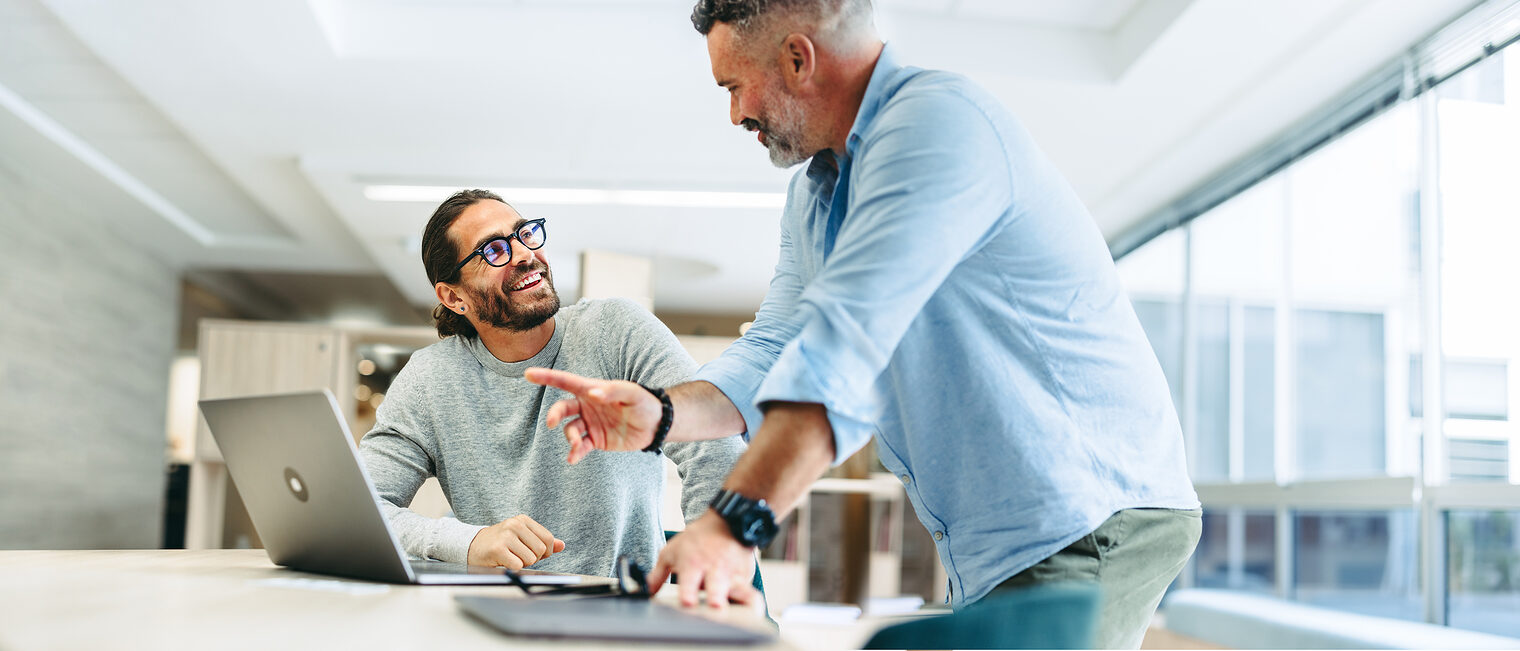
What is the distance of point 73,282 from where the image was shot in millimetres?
6801

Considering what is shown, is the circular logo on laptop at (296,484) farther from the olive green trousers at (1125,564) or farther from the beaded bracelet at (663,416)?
the olive green trousers at (1125,564)

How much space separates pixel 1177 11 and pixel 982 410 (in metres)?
3.09

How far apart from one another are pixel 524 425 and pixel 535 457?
0.06m

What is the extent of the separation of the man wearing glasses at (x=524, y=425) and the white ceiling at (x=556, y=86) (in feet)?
6.68

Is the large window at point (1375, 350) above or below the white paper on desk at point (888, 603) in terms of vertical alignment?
above

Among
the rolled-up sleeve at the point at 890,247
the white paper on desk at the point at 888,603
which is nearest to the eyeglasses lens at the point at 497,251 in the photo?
the rolled-up sleeve at the point at 890,247

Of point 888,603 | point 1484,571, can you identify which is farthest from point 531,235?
point 888,603

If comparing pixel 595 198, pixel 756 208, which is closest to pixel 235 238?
pixel 595 198

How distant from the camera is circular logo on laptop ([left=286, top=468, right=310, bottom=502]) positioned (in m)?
1.12

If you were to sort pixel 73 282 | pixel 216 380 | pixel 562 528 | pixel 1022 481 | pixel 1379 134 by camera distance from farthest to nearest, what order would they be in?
pixel 216 380 → pixel 73 282 → pixel 1379 134 → pixel 562 528 → pixel 1022 481

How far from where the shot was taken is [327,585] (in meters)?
1.04

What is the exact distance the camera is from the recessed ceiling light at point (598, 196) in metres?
5.70

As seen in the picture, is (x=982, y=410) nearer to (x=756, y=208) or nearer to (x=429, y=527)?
(x=429, y=527)

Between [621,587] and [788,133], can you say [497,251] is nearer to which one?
[788,133]
